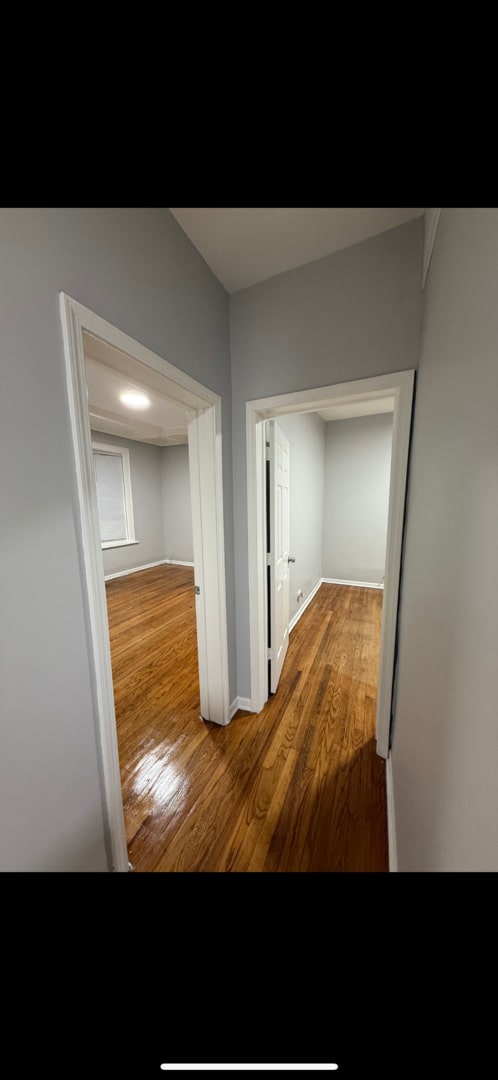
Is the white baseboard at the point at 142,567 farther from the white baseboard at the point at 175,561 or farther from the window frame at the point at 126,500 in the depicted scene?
the window frame at the point at 126,500

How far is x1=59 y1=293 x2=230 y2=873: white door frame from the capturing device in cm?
81

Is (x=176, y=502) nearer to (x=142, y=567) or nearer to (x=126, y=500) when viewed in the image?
A: (x=126, y=500)

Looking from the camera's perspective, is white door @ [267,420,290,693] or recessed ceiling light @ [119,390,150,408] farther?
recessed ceiling light @ [119,390,150,408]

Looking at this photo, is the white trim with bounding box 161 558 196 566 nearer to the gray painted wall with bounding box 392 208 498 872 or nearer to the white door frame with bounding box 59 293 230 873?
the white door frame with bounding box 59 293 230 873

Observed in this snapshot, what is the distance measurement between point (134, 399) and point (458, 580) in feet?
10.9

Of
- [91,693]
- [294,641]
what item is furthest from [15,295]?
[294,641]

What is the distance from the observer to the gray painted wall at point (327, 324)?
129 centimetres

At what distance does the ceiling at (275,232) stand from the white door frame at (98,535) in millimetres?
619

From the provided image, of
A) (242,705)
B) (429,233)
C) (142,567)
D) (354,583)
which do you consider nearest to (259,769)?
(242,705)

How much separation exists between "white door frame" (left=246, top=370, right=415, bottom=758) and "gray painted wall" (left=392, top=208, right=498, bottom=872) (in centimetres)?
35

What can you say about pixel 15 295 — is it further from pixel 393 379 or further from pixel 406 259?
pixel 406 259

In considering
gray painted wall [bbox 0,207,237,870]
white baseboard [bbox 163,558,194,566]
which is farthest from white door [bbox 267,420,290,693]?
white baseboard [bbox 163,558,194,566]
